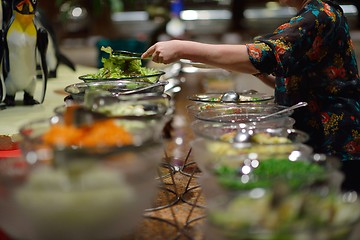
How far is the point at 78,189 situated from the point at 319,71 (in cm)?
93

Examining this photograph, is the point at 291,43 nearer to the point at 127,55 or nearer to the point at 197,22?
the point at 127,55

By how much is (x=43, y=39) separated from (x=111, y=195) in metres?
1.30

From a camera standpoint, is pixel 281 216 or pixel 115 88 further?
pixel 115 88

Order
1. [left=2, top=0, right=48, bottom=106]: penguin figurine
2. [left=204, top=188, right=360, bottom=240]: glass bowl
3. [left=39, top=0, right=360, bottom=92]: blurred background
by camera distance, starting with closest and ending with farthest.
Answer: [left=204, top=188, right=360, bottom=240]: glass bowl
[left=2, top=0, right=48, bottom=106]: penguin figurine
[left=39, top=0, right=360, bottom=92]: blurred background

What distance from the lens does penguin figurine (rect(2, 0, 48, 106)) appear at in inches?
74.3

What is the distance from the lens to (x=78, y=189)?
0.81 meters

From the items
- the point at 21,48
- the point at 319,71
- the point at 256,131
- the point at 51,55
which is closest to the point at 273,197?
the point at 256,131

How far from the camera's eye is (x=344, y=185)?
154cm

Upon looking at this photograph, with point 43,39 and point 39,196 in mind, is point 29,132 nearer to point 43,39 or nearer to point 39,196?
point 39,196

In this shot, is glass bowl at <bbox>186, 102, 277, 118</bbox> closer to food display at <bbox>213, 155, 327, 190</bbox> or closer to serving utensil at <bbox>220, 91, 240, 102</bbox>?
serving utensil at <bbox>220, 91, 240, 102</bbox>

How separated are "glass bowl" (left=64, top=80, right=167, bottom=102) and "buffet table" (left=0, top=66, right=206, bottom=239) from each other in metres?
0.19

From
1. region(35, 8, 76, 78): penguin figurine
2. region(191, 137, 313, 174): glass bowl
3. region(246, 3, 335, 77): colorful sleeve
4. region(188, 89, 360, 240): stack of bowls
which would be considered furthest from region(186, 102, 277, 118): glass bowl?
region(35, 8, 76, 78): penguin figurine

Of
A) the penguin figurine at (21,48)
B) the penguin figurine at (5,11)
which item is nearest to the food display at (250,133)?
the penguin figurine at (21,48)

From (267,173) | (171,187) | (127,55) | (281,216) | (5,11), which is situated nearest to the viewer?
(281,216)
